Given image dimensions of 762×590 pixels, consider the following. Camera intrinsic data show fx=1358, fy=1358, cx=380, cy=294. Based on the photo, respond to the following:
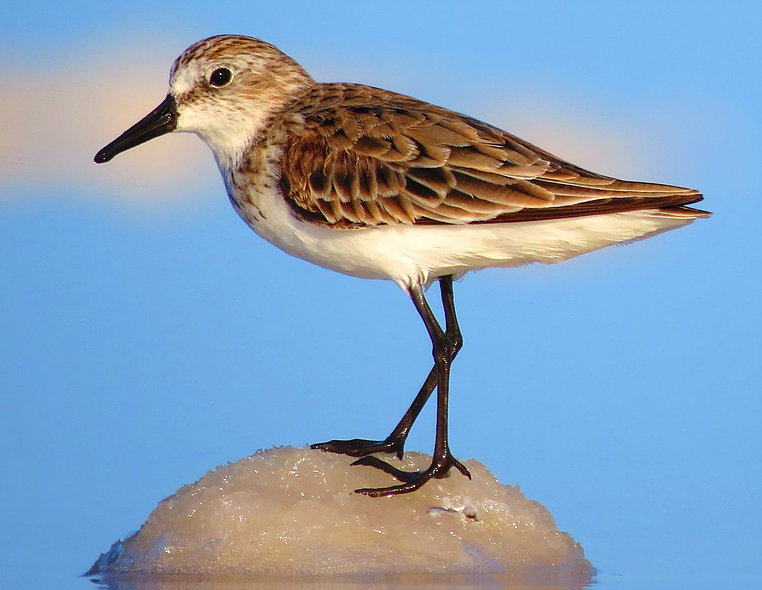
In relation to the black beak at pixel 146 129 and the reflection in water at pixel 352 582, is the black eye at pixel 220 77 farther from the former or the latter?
the reflection in water at pixel 352 582

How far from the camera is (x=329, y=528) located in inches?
330

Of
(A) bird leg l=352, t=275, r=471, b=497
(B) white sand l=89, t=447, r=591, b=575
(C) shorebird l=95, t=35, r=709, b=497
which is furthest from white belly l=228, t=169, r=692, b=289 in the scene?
(B) white sand l=89, t=447, r=591, b=575

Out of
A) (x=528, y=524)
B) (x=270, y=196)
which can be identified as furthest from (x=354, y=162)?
(x=528, y=524)

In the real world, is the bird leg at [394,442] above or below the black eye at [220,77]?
below

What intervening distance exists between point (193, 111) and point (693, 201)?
3352 mm

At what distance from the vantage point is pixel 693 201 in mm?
8109

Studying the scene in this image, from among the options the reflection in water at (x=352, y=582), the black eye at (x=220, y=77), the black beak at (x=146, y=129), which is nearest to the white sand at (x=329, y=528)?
the reflection in water at (x=352, y=582)

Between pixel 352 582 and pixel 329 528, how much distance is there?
0.40 meters

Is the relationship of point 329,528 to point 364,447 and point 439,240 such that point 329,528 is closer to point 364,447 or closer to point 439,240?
point 364,447

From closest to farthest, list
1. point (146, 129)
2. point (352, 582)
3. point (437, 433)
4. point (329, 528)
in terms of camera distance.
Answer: point (352, 582) < point (329, 528) < point (437, 433) < point (146, 129)

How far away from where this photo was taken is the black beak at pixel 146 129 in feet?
30.2

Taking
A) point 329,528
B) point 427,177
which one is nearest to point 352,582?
point 329,528

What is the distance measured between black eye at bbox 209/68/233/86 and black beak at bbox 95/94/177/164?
13.1 inches

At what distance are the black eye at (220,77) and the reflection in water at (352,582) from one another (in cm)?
323
